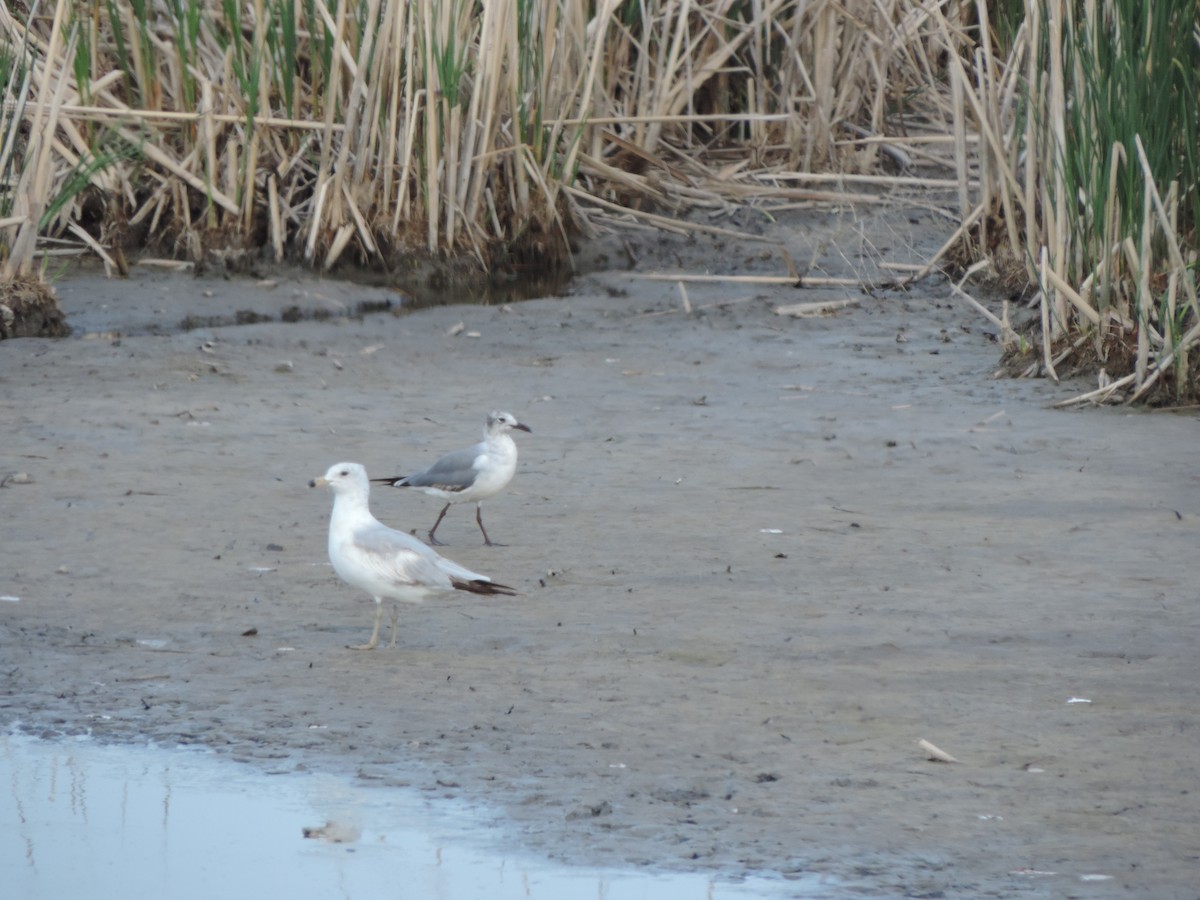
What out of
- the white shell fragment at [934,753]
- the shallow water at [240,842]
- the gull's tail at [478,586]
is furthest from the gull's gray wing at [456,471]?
the white shell fragment at [934,753]

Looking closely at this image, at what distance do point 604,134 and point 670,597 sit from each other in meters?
6.27

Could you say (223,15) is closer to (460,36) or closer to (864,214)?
(460,36)

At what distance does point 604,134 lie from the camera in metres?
10.8

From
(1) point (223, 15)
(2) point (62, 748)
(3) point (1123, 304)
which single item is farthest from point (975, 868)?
(1) point (223, 15)

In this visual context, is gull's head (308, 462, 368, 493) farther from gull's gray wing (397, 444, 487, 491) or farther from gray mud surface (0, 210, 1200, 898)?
gull's gray wing (397, 444, 487, 491)

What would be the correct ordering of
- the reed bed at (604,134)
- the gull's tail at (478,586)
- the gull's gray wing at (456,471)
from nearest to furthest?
the gull's tail at (478,586)
the gull's gray wing at (456,471)
the reed bed at (604,134)

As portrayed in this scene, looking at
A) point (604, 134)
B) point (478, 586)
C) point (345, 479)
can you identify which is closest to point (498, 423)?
point (345, 479)

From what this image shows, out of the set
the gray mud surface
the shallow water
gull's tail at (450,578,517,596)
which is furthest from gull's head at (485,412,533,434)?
the shallow water

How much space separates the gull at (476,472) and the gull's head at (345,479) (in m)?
0.74

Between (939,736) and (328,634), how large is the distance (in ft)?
5.22

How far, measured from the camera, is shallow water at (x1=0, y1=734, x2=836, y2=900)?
3160 mm

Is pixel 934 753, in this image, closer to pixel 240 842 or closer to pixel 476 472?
Result: pixel 240 842

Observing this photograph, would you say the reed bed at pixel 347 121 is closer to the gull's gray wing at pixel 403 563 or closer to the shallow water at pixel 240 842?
the gull's gray wing at pixel 403 563

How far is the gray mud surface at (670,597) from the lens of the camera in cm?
351
